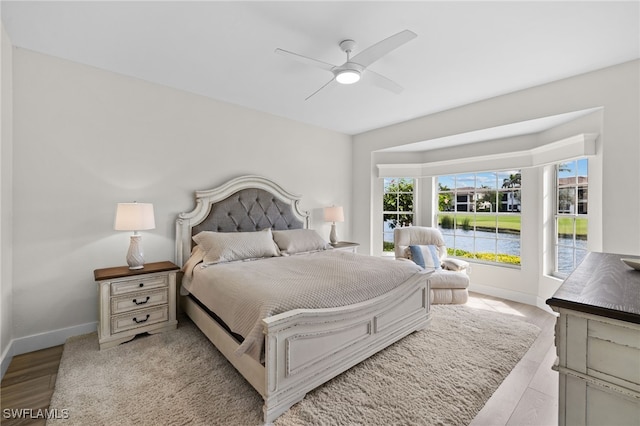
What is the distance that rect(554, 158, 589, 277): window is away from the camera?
10.5 ft

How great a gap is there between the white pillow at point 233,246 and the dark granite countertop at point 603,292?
2.58 m

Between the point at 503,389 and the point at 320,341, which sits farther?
the point at 503,389

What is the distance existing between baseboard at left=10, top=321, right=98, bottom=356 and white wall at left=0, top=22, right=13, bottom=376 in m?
0.08

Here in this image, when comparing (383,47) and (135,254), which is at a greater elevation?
(383,47)

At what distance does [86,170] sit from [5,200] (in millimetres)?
633

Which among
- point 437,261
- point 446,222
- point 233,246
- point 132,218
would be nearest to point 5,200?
point 132,218

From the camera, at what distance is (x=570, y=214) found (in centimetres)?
340

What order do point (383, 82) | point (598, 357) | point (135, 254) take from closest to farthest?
1. point (598, 357)
2. point (383, 82)
3. point (135, 254)

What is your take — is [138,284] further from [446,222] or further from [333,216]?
[446,222]

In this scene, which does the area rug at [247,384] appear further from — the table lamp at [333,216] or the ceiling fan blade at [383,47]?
the ceiling fan blade at [383,47]

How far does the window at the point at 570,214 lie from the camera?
3203 mm

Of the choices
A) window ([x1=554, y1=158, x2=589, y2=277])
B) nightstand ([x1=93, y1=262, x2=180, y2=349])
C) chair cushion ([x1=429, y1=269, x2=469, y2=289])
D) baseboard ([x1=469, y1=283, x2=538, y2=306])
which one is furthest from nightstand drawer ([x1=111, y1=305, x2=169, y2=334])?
window ([x1=554, y1=158, x2=589, y2=277])

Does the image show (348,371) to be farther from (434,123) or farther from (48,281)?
(434,123)

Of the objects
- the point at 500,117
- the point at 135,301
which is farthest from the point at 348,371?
the point at 500,117
